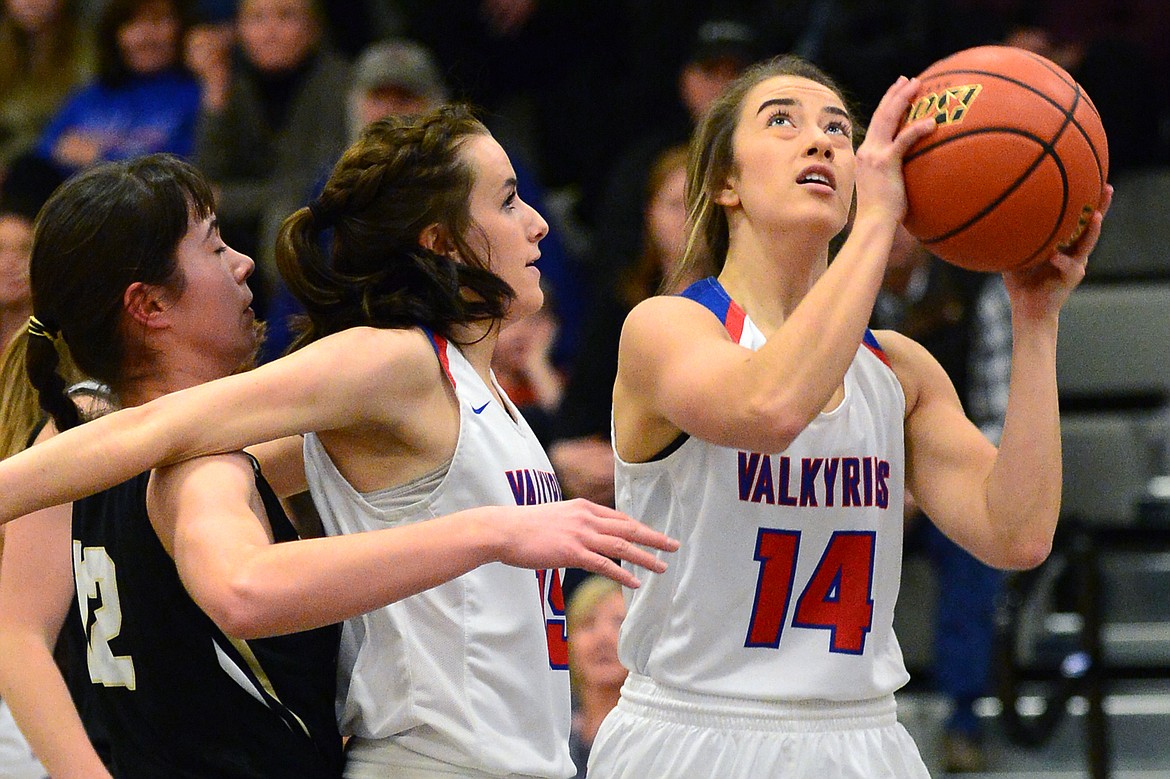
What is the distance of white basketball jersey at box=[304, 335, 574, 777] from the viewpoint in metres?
2.70

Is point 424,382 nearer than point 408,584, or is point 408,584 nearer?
point 408,584

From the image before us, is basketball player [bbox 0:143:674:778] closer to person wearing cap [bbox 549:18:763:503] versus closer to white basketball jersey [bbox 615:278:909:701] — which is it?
white basketball jersey [bbox 615:278:909:701]

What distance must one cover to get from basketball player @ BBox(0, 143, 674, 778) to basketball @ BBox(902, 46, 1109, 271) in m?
0.76

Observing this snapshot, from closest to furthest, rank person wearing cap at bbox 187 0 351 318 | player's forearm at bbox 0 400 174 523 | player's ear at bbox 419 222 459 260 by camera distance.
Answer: player's forearm at bbox 0 400 174 523 < player's ear at bbox 419 222 459 260 < person wearing cap at bbox 187 0 351 318

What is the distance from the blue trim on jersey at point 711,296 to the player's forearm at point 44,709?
4.61ft

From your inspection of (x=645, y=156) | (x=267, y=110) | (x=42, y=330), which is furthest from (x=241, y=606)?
(x=267, y=110)

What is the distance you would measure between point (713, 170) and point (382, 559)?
1275 mm

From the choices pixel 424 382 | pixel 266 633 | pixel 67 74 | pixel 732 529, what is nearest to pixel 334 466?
pixel 424 382

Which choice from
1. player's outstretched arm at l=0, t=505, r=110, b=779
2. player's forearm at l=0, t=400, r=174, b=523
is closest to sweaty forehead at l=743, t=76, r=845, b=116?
player's forearm at l=0, t=400, r=174, b=523

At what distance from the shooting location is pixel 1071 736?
6.16 metres

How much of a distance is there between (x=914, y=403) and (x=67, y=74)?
6773 mm

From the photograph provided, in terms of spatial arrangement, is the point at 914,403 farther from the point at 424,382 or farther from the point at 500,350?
the point at 500,350

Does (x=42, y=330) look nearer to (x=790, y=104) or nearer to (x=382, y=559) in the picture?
(x=382, y=559)

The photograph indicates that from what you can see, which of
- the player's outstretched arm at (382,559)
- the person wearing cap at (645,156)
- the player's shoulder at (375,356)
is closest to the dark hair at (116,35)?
the person wearing cap at (645,156)
